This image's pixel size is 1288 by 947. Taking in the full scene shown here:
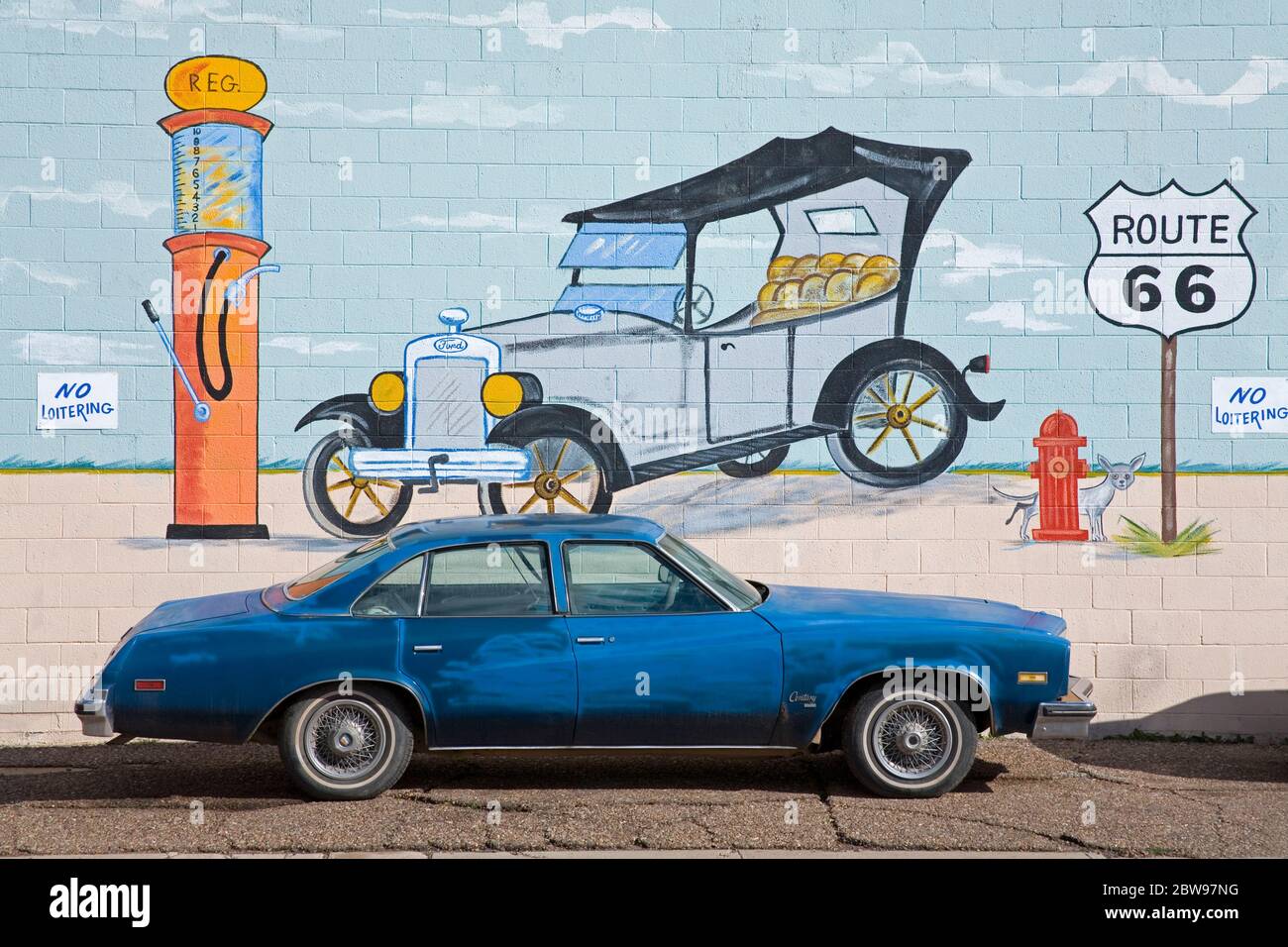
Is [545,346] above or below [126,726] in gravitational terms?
above

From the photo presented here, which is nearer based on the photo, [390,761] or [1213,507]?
[390,761]

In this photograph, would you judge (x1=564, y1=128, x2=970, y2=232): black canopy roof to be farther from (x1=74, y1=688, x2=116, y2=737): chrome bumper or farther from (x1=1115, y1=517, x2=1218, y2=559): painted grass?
(x1=74, y1=688, x2=116, y2=737): chrome bumper

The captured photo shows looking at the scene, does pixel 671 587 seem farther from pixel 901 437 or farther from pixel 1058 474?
pixel 1058 474

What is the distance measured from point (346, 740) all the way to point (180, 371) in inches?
128

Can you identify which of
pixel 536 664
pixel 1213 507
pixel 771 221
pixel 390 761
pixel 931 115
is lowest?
pixel 390 761

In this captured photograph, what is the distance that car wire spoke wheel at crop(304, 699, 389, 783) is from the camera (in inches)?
244

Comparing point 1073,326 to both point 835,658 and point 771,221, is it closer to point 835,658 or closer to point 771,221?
point 771,221

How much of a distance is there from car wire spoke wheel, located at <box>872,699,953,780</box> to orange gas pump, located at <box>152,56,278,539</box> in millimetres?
4230

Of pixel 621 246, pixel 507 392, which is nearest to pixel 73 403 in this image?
pixel 507 392

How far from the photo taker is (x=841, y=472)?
8.38 meters

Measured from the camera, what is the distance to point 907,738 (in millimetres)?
6285

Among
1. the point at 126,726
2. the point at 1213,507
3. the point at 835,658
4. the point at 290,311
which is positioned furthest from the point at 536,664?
the point at 1213,507

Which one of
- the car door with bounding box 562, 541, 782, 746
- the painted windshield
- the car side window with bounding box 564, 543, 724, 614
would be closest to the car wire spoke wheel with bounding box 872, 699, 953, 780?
the car door with bounding box 562, 541, 782, 746

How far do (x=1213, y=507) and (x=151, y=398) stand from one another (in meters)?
6.86
